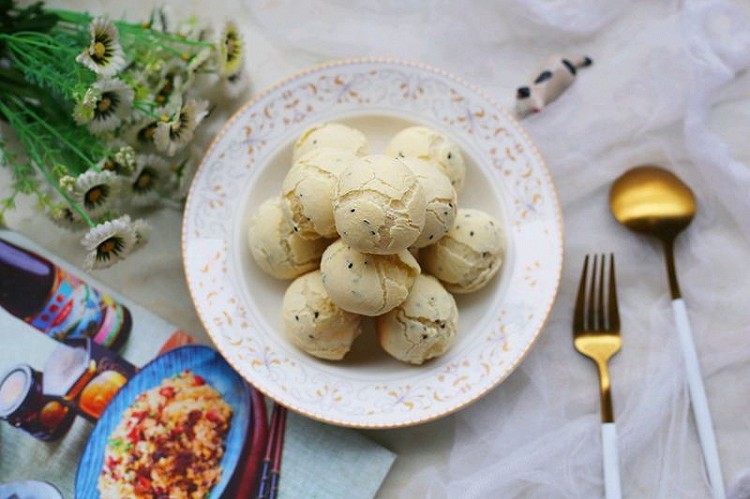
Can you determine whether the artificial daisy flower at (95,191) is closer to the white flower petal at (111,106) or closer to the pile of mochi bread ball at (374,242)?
the white flower petal at (111,106)

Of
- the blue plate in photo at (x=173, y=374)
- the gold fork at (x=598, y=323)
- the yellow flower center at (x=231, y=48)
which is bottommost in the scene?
the blue plate in photo at (x=173, y=374)

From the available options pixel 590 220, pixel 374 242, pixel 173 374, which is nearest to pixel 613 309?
pixel 590 220

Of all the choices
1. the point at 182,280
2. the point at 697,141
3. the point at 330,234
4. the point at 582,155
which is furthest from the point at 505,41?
the point at 182,280

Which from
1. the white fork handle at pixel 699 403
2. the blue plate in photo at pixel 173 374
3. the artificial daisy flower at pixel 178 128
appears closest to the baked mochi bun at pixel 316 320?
the blue plate in photo at pixel 173 374

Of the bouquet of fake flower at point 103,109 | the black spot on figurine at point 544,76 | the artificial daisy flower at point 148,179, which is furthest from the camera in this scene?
the black spot on figurine at point 544,76

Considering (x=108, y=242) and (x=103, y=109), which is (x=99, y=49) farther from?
(x=108, y=242)

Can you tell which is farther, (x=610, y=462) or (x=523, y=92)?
(x=523, y=92)

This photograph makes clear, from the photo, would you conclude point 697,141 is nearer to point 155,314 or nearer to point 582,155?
point 582,155
